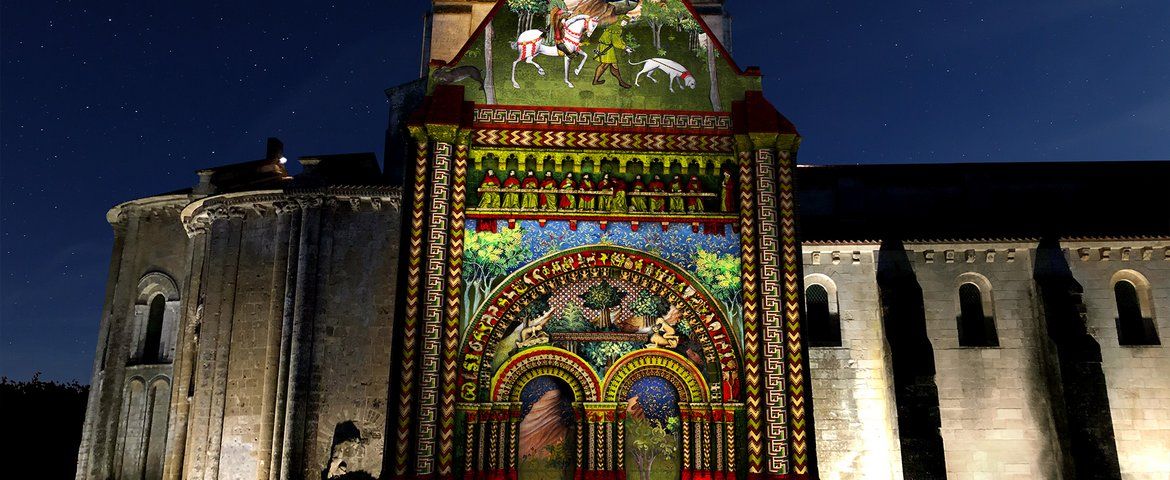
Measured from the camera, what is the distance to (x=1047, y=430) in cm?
2197

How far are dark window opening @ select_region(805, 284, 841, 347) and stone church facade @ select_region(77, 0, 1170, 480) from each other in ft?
0.27

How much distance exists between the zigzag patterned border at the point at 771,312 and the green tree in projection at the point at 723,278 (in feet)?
1.34

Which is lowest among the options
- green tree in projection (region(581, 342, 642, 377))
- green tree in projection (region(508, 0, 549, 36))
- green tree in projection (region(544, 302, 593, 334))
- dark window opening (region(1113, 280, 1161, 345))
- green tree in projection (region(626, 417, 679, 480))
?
green tree in projection (region(626, 417, 679, 480))

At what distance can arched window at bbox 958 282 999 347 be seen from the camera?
2298cm

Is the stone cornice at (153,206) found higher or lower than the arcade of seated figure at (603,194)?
higher

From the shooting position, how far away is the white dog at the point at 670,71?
1583cm

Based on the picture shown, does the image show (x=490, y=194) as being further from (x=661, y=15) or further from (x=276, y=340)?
(x=276, y=340)

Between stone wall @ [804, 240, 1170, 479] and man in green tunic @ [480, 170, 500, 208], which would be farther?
→ stone wall @ [804, 240, 1170, 479]

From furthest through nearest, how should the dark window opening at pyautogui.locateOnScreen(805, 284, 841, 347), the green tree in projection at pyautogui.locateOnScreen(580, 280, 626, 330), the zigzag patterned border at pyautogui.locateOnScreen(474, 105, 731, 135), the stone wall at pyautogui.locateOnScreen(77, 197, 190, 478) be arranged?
the stone wall at pyautogui.locateOnScreen(77, 197, 190, 478) → the dark window opening at pyautogui.locateOnScreen(805, 284, 841, 347) → the zigzag patterned border at pyautogui.locateOnScreen(474, 105, 731, 135) → the green tree in projection at pyautogui.locateOnScreen(580, 280, 626, 330)

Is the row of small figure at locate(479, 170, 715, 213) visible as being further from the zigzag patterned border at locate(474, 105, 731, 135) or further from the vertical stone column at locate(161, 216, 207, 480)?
the vertical stone column at locate(161, 216, 207, 480)

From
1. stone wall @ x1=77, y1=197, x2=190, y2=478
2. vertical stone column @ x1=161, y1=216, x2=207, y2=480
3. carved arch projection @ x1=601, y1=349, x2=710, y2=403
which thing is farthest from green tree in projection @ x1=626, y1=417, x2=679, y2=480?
stone wall @ x1=77, y1=197, x2=190, y2=478

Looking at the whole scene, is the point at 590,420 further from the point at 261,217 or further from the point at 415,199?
the point at 261,217

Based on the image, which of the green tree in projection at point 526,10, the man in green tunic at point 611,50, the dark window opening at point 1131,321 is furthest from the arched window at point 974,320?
the green tree in projection at point 526,10

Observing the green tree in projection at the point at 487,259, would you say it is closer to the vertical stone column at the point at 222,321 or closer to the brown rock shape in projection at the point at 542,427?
the brown rock shape in projection at the point at 542,427
